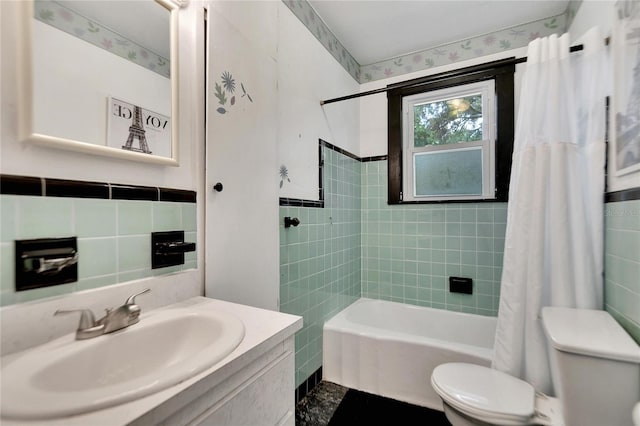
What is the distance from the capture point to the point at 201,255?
110cm

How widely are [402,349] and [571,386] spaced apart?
2.98ft

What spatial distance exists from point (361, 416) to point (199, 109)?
184 centimetres

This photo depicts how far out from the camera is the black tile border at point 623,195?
1035mm

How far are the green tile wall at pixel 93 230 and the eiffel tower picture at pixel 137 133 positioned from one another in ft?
0.58

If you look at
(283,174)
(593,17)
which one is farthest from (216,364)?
(593,17)

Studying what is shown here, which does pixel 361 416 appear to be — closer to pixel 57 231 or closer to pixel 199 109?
pixel 57 231

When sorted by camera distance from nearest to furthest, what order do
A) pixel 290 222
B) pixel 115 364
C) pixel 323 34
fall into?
pixel 115 364, pixel 290 222, pixel 323 34

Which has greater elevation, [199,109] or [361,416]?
[199,109]

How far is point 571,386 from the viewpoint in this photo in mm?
972

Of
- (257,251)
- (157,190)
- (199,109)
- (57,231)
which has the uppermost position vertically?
(199,109)

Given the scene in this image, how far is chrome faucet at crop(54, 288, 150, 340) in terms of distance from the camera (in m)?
0.71


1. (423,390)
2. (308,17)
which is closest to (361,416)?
(423,390)

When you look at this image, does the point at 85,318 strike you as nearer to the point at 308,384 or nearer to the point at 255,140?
the point at 255,140

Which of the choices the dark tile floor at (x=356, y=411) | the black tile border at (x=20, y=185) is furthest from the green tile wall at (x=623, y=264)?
the black tile border at (x=20, y=185)
